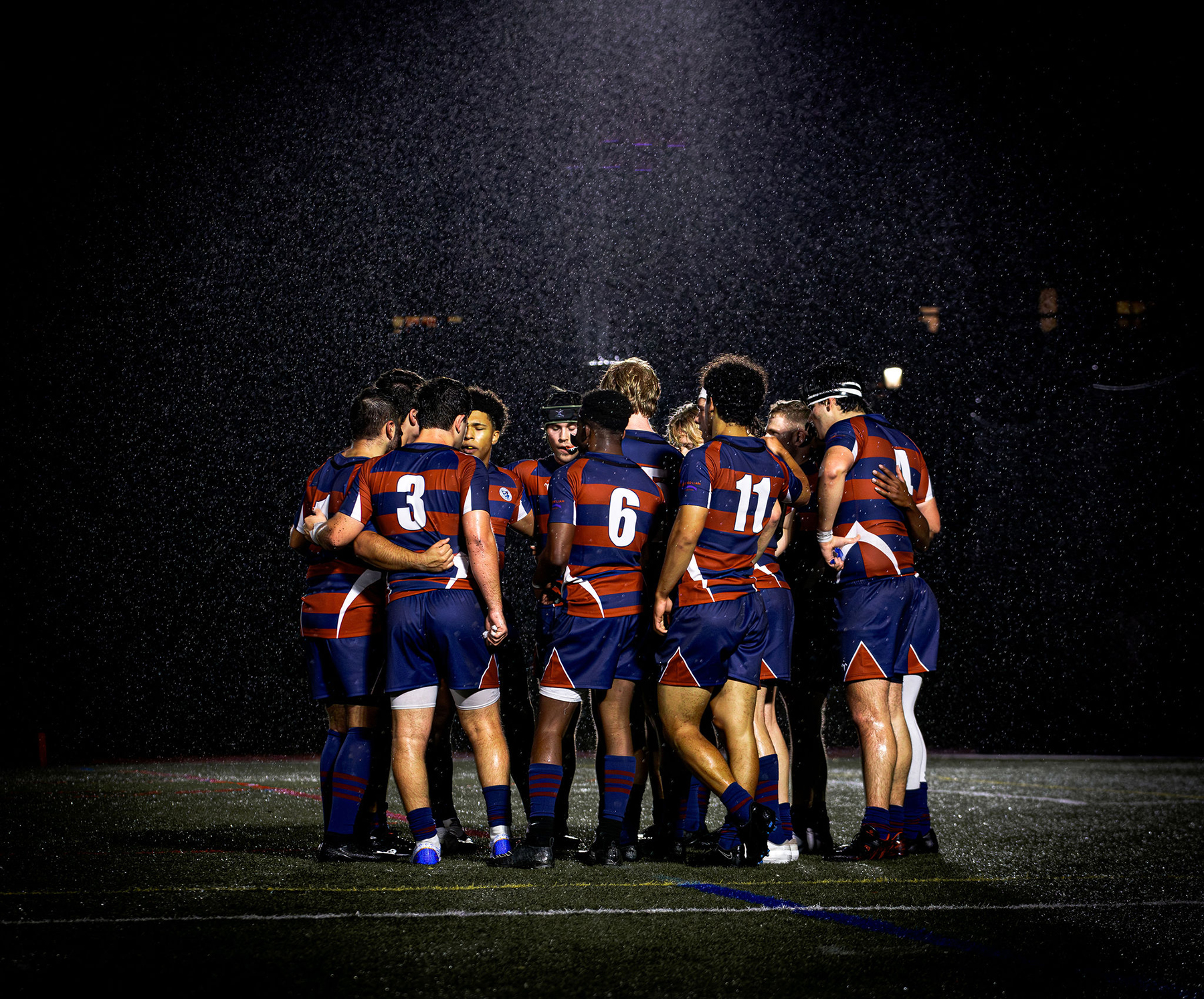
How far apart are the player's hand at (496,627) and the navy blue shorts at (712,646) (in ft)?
2.17

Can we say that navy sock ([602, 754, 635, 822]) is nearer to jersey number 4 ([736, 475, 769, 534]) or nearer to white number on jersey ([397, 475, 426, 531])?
jersey number 4 ([736, 475, 769, 534])

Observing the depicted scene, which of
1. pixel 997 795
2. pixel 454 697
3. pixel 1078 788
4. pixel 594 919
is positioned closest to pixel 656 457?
pixel 454 697

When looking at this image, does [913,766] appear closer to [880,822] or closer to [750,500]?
[880,822]

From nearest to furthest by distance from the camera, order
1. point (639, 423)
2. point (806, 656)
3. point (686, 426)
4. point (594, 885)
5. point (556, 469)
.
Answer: point (594, 885) < point (639, 423) < point (806, 656) < point (556, 469) < point (686, 426)

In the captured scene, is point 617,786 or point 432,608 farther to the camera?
point 617,786

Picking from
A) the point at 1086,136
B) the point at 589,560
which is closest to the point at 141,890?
the point at 589,560

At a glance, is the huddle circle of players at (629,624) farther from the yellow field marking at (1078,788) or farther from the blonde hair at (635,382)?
the yellow field marking at (1078,788)

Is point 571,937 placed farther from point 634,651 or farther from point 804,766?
point 804,766

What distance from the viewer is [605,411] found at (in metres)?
4.73

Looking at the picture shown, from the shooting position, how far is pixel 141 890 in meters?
3.89

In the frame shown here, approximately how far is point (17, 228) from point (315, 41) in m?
3.55

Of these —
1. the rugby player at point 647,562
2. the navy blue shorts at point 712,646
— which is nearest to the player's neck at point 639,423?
the rugby player at point 647,562

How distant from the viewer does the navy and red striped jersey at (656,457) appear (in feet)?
16.6

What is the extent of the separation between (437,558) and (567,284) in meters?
9.33
